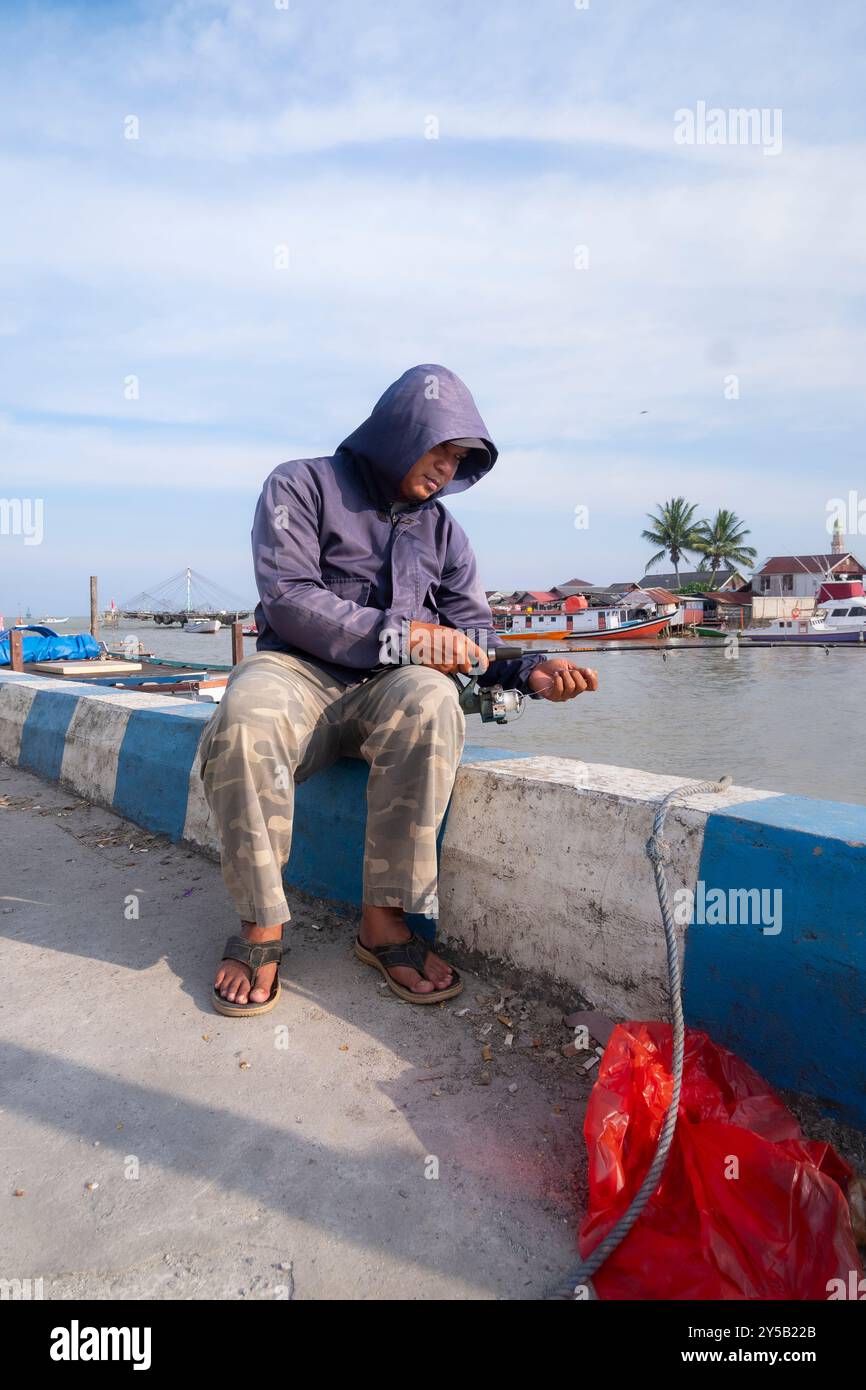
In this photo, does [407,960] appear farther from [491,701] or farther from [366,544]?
[366,544]

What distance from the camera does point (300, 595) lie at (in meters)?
2.46

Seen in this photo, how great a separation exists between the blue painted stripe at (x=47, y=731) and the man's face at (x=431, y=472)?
2793 millimetres

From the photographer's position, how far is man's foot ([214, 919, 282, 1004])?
7.12ft

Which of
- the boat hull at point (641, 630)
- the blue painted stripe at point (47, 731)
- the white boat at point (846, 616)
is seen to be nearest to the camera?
the blue painted stripe at point (47, 731)

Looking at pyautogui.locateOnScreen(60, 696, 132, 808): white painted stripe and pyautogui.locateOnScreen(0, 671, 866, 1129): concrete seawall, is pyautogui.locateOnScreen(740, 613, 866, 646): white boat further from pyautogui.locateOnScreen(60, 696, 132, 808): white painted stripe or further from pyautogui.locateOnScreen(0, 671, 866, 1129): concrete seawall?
pyautogui.locateOnScreen(0, 671, 866, 1129): concrete seawall

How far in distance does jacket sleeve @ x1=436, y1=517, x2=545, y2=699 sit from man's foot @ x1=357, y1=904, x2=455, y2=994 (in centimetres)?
91

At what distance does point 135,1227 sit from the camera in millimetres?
1449

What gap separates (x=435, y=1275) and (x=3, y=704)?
523cm

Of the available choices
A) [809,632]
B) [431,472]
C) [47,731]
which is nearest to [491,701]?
[431,472]

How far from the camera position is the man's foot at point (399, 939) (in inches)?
88.0

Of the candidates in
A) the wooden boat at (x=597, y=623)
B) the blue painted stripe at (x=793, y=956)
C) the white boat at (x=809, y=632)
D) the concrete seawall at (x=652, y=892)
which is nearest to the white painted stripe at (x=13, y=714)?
the concrete seawall at (x=652, y=892)

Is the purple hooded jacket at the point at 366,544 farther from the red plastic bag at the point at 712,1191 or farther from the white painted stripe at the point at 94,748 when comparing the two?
the white painted stripe at the point at 94,748

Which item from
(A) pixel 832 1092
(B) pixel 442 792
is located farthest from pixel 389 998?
(A) pixel 832 1092
